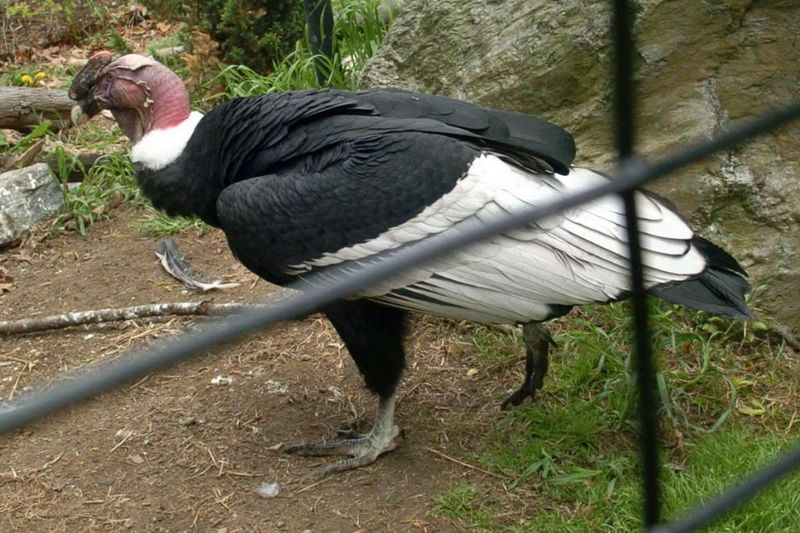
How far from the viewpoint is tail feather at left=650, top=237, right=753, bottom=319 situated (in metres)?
3.30

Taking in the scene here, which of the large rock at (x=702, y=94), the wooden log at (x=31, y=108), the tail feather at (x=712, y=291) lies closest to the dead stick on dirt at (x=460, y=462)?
the tail feather at (x=712, y=291)

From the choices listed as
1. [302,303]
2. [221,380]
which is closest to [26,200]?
[221,380]

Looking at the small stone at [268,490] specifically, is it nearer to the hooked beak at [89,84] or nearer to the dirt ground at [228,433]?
the dirt ground at [228,433]

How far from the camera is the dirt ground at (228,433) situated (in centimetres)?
346

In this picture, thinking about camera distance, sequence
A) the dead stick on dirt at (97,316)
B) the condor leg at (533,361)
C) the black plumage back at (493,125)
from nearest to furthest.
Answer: the black plumage back at (493,125), the condor leg at (533,361), the dead stick on dirt at (97,316)

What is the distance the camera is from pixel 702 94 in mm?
4195

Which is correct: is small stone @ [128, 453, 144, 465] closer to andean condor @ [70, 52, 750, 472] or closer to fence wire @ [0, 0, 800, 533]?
andean condor @ [70, 52, 750, 472]

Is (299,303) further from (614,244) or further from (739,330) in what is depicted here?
(739,330)

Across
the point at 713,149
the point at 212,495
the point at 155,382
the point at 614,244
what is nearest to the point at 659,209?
the point at 614,244

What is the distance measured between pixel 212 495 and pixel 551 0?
93.7 inches

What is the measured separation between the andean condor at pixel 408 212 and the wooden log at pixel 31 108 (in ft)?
9.59

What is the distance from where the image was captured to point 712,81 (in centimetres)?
418

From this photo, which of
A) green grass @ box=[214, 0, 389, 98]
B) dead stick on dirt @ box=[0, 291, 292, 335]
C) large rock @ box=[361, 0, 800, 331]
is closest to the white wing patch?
large rock @ box=[361, 0, 800, 331]

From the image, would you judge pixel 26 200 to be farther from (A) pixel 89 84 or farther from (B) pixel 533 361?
(B) pixel 533 361
